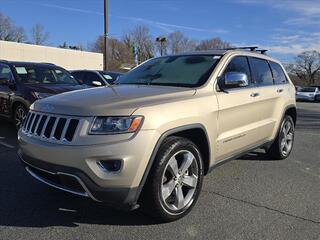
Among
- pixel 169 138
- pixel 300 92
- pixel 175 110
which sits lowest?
pixel 300 92

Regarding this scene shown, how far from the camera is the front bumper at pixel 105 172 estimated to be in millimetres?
3459

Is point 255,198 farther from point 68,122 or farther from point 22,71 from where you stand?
point 22,71

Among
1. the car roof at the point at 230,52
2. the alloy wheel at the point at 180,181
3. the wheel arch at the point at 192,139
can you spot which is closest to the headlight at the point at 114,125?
the wheel arch at the point at 192,139

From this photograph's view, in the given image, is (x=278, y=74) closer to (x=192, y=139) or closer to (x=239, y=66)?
(x=239, y=66)

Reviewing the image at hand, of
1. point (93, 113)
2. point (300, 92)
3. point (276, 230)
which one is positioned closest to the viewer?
point (93, 113)

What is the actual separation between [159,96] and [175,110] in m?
0.25

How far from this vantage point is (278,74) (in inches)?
264

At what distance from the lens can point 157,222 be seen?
3932 millimetres

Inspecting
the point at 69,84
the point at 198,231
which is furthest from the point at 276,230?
the point at 69,84

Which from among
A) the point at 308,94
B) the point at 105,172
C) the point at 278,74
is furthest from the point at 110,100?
the point at 308,94

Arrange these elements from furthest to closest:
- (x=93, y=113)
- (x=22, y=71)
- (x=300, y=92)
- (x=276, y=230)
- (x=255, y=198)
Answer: (x=300, y=92) → (x=22, y=71) → (x=255, y=198) → (x=276, y=230) → (x=93, y=113)

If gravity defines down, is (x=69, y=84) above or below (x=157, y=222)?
above

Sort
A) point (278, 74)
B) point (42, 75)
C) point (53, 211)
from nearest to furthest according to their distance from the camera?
point (53, 211)
point (278, 74)
point (42, 75)

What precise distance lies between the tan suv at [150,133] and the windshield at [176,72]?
0.01 meters
